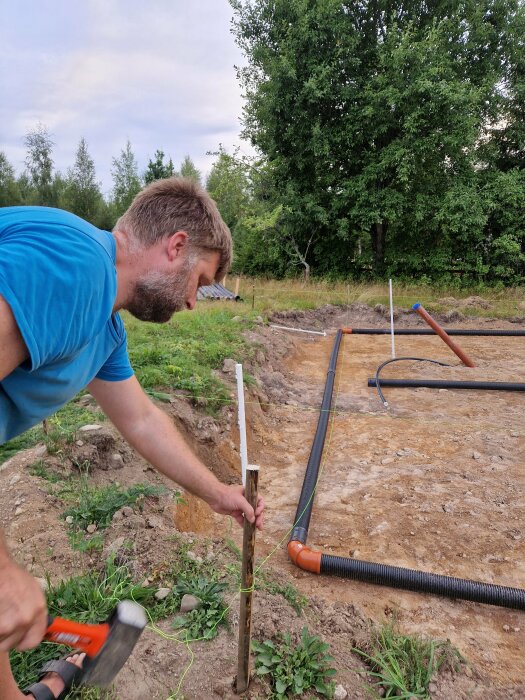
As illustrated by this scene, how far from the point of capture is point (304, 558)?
2750 millimetres

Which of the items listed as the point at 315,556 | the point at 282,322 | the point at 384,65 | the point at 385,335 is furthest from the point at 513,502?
the point at 384,65

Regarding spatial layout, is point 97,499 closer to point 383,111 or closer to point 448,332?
point 448,332

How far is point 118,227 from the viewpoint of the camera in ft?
4.96

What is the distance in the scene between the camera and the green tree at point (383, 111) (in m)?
14.0

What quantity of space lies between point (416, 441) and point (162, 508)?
3.10 meters

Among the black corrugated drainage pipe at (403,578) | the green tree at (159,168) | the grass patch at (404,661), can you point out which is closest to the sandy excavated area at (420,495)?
the black corrugated drainage pipe at (403,578)

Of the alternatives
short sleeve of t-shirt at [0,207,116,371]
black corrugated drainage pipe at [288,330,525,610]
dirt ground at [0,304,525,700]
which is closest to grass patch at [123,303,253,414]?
dirt ground at [0,304,525,700]

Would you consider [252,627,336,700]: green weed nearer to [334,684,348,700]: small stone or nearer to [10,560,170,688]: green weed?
[334,684,348,700]: small stone

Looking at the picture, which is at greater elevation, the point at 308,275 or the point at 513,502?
the point at 308,275

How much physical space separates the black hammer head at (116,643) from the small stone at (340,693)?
955 mm

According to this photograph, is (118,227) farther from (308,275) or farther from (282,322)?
(308,275)

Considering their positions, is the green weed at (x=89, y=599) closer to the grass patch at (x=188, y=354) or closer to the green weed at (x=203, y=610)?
the green weed at (x=203, y=610)

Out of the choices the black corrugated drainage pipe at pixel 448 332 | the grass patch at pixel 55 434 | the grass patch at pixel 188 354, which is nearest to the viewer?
the grass patch at pixel 55 434

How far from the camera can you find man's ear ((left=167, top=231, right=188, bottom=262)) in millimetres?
1463
